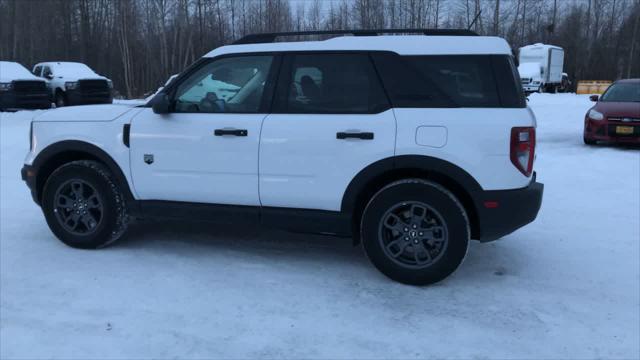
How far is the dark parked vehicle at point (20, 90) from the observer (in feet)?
66.5

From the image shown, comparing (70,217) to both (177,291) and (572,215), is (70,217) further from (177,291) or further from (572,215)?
(572,215)

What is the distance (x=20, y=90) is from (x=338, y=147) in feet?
65.5

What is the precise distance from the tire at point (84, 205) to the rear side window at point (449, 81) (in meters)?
2.65

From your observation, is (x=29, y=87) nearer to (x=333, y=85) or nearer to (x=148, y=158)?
(x=148, y=158)

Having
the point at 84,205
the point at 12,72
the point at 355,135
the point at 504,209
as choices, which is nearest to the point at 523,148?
the point at 504,209

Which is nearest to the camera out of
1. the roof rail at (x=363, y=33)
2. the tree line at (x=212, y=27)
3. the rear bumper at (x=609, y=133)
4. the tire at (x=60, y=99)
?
the roof rail at (x=363, y=33)

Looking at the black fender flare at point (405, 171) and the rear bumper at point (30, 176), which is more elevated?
the black fender flare at point (405, 171)

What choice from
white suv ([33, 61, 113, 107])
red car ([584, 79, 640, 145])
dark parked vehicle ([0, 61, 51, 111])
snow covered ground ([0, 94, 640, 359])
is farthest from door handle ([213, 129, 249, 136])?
white suv ([33, 61, 113, 107])

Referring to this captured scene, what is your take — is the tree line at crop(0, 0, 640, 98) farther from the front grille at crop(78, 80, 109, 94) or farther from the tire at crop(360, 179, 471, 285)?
the tire at crop(360, 179, 471, 285)

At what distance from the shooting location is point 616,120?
1154 cm

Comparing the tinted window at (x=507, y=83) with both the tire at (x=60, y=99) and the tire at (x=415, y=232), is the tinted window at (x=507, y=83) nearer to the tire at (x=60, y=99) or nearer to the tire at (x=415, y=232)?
the tire at (x=415, y=232)

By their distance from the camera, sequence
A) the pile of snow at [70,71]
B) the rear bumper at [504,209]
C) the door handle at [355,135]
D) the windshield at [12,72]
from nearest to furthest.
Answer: the rear bumper at [504,209]
the door handle at [355,135]
the windshield at [12,72]
the pile of snow at [70,71]

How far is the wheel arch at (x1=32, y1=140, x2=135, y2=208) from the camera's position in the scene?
16.3 ft

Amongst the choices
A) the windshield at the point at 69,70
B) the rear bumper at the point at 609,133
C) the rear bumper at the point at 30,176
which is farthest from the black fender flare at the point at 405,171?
the windshield at the point at 69,70
